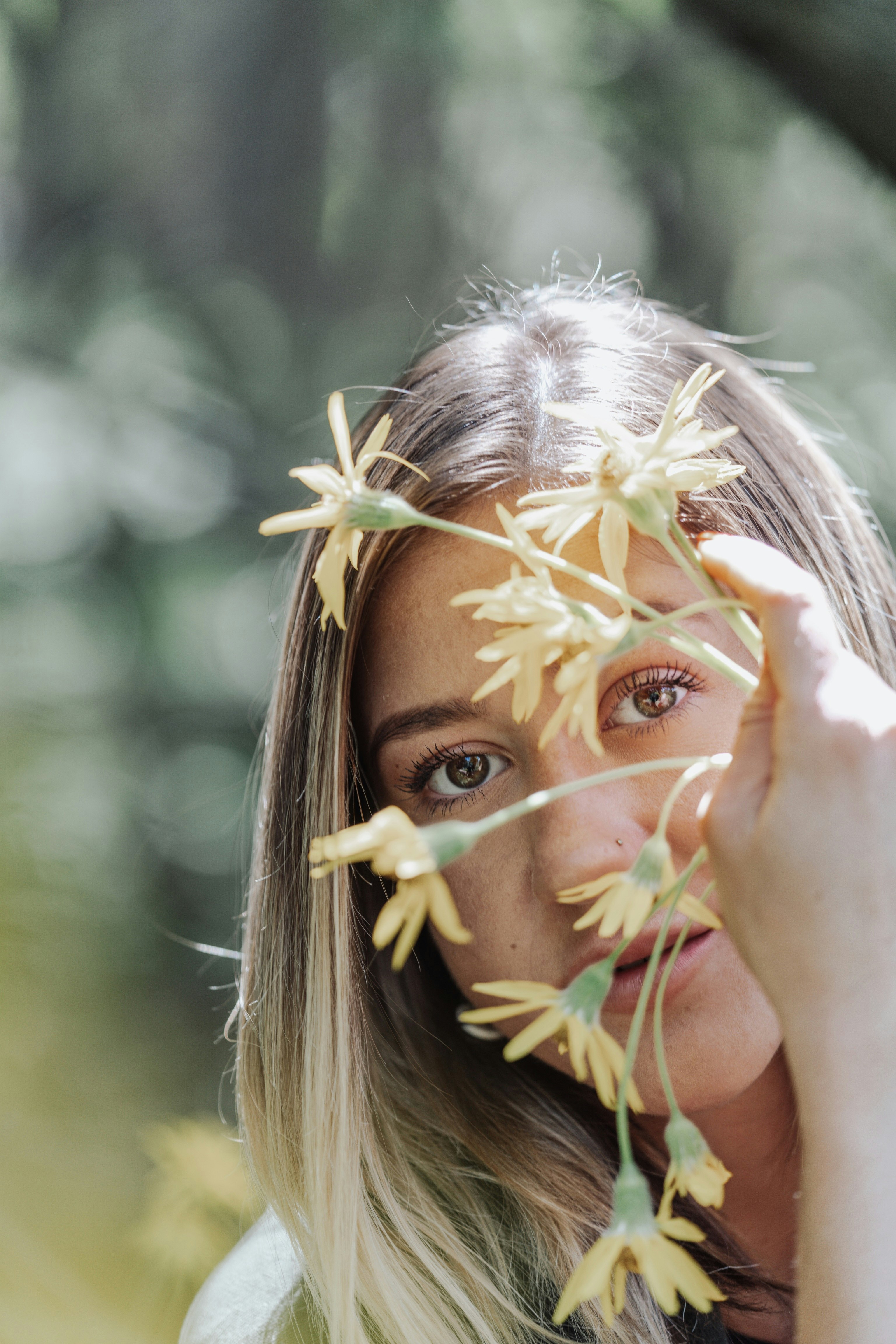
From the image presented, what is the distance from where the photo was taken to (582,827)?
0.72 metres

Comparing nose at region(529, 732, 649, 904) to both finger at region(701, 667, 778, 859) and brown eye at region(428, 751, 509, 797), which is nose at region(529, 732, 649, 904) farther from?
finger at region(701, 667, 778, 859)

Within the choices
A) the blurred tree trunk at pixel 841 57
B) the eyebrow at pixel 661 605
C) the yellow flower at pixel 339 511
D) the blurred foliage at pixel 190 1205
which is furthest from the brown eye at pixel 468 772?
the blurred tree trunk at pixel 841 57

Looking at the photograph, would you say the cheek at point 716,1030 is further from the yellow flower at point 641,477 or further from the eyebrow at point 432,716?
the yellow flower at point 641,477

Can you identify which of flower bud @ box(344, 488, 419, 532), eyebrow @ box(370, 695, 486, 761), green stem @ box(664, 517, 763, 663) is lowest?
green stem @ box(664, 517, 763, 663)

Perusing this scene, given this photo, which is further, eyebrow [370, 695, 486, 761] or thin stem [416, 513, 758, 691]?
eyebrow [370, 695, 486, 761]

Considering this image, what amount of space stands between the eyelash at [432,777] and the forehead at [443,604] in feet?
0.18

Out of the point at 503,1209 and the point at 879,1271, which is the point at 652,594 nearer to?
the point at 879,1271

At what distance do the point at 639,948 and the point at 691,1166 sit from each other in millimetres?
362

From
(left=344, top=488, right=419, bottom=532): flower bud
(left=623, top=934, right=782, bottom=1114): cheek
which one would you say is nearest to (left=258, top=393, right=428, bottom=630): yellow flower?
(left=344, top=488, right=419, bottom=532): flower bud

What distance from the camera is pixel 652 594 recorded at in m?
0.76

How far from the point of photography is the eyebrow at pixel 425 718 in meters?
0.84

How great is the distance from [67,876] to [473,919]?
2.69 ft

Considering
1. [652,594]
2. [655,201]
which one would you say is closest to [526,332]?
[652,594]

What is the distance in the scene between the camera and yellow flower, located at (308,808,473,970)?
0.37m
